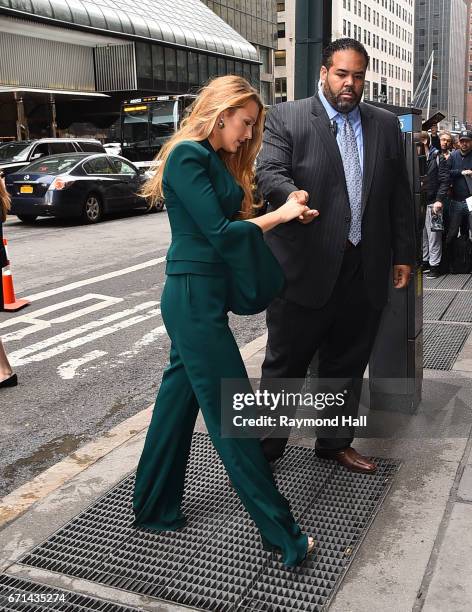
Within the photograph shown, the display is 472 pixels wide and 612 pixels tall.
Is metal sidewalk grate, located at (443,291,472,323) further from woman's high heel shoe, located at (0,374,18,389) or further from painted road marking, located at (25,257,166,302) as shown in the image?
painted road marking, located at (25,257,166,302)

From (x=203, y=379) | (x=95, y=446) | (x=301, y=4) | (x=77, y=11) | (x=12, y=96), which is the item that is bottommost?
(x=95, y=446)

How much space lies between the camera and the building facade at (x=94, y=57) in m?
32.6

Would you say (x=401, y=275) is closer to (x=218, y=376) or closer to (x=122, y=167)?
(x=218, y=376)

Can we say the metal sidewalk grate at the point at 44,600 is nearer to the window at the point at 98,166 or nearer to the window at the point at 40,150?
the window at the point at 98,166

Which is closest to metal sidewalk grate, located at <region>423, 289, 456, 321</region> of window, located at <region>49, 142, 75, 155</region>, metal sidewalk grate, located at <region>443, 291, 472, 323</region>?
metal sidewalk grate, located at <region>443, 291, 472, 323</region>

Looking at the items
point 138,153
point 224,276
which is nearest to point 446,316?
point 224,276

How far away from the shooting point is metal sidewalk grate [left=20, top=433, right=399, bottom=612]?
9.24 ft

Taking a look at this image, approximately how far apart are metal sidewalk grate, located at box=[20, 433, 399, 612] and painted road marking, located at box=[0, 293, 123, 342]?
3872 mm

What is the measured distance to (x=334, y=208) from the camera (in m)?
3.47

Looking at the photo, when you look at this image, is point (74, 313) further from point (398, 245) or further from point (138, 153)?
point (138, 153)

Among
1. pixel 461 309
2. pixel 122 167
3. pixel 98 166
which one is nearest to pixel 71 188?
pixel 98 166

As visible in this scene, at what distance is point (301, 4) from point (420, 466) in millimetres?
2960

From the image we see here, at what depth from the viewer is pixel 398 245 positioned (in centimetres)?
373

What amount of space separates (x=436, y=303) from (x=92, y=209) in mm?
10237
